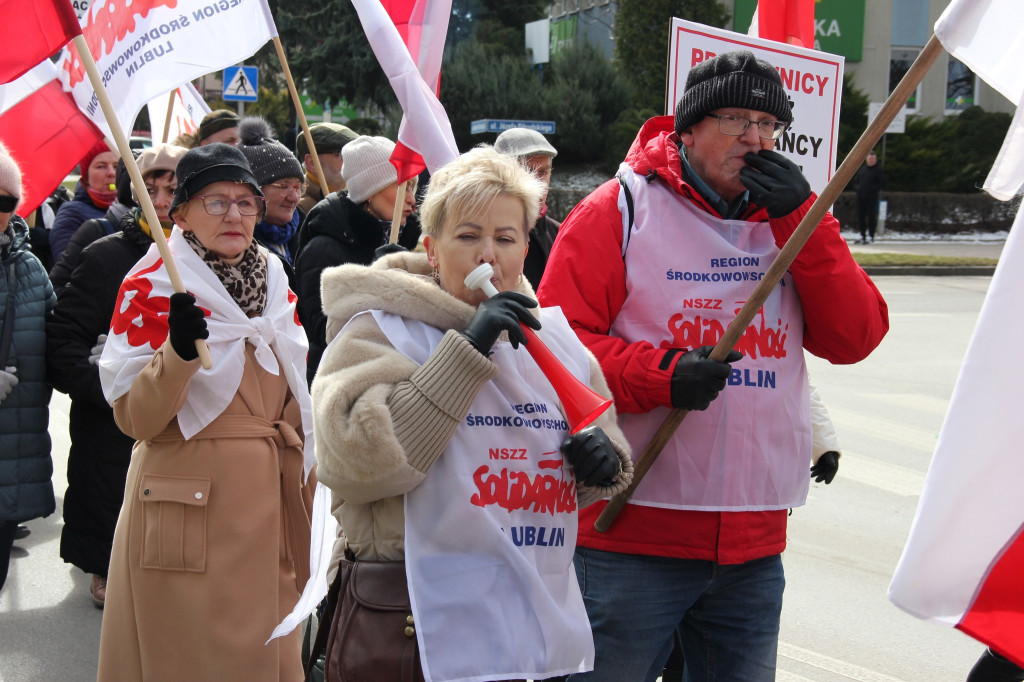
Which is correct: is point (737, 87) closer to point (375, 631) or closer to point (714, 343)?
point (714, 343)

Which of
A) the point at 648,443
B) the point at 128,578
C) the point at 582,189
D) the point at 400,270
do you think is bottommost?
the point at 582,189

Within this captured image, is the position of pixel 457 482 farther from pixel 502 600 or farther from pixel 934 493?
pixel 934 493

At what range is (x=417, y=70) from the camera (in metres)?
3.65

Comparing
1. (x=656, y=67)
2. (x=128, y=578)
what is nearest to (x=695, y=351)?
(x=128, y=578)

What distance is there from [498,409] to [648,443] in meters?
0.59

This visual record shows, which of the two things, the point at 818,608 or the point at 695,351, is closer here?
the point at 695,351

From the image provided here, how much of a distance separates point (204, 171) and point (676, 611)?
77.7 inches

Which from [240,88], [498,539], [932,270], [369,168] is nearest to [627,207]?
[498,539]

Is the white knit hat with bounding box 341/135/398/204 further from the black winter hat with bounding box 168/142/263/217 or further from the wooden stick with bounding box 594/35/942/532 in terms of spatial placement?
the wooden stick with bounding box 594/35/942/532

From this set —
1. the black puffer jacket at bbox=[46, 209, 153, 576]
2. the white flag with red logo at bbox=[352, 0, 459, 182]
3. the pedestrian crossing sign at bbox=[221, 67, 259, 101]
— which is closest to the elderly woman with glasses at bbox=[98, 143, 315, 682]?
the white flag with red logo at bbox=[352, 0, 459, 182]

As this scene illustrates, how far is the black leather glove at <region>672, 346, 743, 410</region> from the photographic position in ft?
8.42

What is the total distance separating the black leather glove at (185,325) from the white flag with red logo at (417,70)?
84 centimetres

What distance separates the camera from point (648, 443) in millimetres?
2801

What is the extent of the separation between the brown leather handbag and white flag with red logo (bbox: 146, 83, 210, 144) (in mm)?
5836
